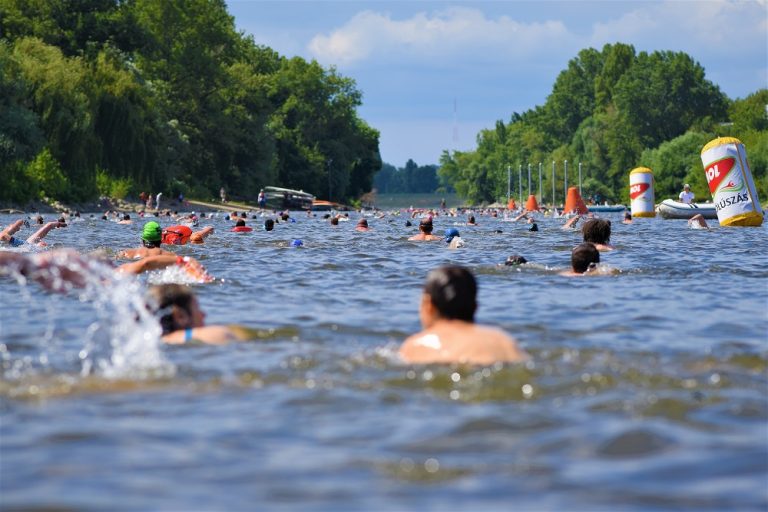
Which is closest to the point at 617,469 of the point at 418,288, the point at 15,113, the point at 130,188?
the point at 418,288

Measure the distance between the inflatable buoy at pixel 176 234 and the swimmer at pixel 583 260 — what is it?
9228 mm

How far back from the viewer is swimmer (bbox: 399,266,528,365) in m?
7.31

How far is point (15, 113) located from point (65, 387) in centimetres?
4797

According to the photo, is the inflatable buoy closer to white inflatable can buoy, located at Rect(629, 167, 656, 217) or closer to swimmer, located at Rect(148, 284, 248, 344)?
swimmer, located at Rect(148, 284, 248, 344)

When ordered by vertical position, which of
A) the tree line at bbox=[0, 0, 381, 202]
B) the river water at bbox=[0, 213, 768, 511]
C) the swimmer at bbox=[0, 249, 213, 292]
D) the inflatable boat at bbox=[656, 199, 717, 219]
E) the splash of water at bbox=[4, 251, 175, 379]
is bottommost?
the inflatable boat at bbox=[656, 199, 717, 219]

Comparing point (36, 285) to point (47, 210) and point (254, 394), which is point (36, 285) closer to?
point (254, 394)

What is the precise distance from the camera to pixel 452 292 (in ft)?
24.2

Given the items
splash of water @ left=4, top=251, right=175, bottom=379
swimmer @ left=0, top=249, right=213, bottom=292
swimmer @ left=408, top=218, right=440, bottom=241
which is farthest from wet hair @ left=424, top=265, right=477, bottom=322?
swimmer @ left=408, top=218, right=440, bottom=241

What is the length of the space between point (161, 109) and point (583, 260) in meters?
76.1

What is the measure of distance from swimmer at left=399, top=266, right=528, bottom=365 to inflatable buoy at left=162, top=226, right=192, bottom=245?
586 inches

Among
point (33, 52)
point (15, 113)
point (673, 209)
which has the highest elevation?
point (33, 52)

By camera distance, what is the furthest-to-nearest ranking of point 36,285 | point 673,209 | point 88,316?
point 673,209 → point 36,285 → point 88,316

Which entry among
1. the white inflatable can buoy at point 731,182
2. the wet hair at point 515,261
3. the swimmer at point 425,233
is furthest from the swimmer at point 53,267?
the white inflatable can buoy at point 731,182

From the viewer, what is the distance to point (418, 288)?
554 inches
